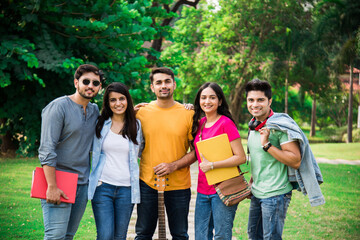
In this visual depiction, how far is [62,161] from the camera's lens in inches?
138

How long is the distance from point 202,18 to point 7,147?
14746 mm

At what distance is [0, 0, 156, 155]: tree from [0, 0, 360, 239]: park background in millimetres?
30

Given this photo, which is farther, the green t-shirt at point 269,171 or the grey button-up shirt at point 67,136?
the green t-shirt at point 269,171

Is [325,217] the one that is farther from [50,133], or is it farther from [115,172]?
[50,133]

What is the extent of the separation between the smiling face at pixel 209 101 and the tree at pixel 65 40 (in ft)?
19.1

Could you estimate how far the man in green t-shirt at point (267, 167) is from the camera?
136 inches

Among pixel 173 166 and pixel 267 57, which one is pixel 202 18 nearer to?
pixel 267 57

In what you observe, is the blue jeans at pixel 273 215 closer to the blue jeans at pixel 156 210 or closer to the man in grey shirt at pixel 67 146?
the blue jeans at pixel 156 210

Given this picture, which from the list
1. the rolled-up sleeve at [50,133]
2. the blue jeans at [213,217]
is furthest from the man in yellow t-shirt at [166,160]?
the rolled-up sleeve at [50,133]

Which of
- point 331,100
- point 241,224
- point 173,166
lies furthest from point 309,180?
point 331,100

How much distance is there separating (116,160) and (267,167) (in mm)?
1454

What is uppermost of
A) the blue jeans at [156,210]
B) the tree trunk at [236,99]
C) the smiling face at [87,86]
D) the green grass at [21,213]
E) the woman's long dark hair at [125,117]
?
the tree trunk at [236,99]

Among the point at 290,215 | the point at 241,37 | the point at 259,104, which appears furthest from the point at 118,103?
the point at 241,37

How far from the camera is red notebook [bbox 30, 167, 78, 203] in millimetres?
3365
